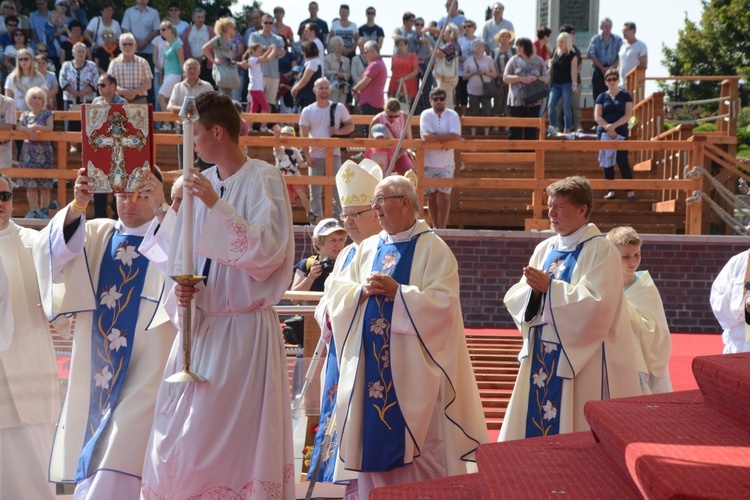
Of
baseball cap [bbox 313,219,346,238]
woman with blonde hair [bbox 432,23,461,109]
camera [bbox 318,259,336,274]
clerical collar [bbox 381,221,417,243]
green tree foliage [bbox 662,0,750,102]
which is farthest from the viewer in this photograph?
green tree foliage [bbox 662,0,750,102]

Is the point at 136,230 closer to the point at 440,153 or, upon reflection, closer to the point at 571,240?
the point at 571,240

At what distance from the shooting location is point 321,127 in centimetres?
1347

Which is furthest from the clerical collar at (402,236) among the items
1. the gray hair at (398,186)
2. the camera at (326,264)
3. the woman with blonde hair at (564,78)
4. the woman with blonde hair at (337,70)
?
the woman with blonde hair at (337,70)

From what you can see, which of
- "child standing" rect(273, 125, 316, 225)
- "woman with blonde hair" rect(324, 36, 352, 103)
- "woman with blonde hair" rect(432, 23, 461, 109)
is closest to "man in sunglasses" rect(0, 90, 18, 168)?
"child standing" rect(273, 125, 316, 225)

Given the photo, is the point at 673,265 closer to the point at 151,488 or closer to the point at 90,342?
the point at 90,342

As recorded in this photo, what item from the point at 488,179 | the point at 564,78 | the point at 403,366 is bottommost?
the point at 403,366

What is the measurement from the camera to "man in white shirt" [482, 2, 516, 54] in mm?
17047

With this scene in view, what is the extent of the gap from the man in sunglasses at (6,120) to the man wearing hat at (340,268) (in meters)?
7.84

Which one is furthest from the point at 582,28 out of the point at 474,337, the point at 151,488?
the point at 151,488

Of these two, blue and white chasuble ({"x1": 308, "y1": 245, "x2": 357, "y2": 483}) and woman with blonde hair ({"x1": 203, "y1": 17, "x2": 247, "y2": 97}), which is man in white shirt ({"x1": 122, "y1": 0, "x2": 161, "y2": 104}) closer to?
woman with blonde hair ({"x1": 203, "y1": 17, "x2": 247, "y2": 97})

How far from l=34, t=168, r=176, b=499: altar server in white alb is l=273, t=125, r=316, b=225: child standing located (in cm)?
681

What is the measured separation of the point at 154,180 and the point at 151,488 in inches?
58.5

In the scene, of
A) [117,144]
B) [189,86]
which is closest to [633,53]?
[189,86]

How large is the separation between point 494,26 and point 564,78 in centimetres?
186
